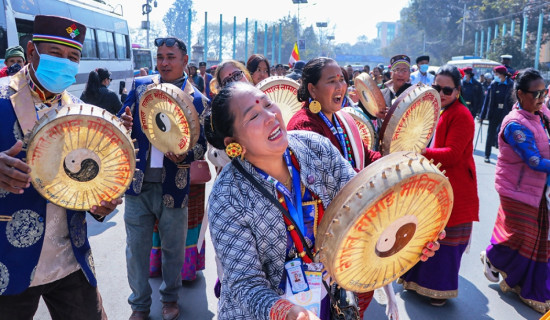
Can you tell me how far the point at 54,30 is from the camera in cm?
229

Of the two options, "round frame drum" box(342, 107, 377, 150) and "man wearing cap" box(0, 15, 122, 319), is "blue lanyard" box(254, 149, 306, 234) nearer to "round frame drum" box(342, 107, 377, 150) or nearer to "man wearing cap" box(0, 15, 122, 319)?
"man wearing cap" box(0, 15, 122, 319)

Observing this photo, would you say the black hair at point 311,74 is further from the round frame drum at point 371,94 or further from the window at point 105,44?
the window at point 105,44

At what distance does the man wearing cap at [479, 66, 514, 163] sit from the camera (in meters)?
10.4

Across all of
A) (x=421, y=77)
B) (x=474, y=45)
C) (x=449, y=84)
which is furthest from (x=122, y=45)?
(x=474, y=45)

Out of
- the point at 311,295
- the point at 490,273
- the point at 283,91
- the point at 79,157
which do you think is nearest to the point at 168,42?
the point at 283,91

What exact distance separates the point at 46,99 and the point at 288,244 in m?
1.39

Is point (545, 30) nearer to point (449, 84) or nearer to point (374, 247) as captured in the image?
point (449, 84)

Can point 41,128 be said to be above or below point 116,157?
above

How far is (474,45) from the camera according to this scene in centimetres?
6038

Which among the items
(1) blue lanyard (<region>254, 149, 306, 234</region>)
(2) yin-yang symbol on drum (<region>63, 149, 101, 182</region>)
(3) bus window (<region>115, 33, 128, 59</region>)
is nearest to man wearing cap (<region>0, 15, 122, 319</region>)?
(2) yin-yang symbol on drum (<region>63, 149, 101, 182</region>)

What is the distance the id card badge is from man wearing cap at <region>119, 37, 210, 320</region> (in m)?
1.83

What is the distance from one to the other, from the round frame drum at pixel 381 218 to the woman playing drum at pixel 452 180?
206 cm

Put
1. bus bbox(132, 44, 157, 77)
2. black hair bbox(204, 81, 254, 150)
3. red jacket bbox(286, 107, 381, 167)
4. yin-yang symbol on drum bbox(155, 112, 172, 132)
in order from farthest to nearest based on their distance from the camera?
bus bbox(132, 44, 157, 77) < yin-yang symbol on drum bbox(155, 112, 172, 132) < red jacket bbox(286, 107, 381, 167) < black hair bbox(204, 81, 254, 150)

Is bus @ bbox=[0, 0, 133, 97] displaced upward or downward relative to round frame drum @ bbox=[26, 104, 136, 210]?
upward
